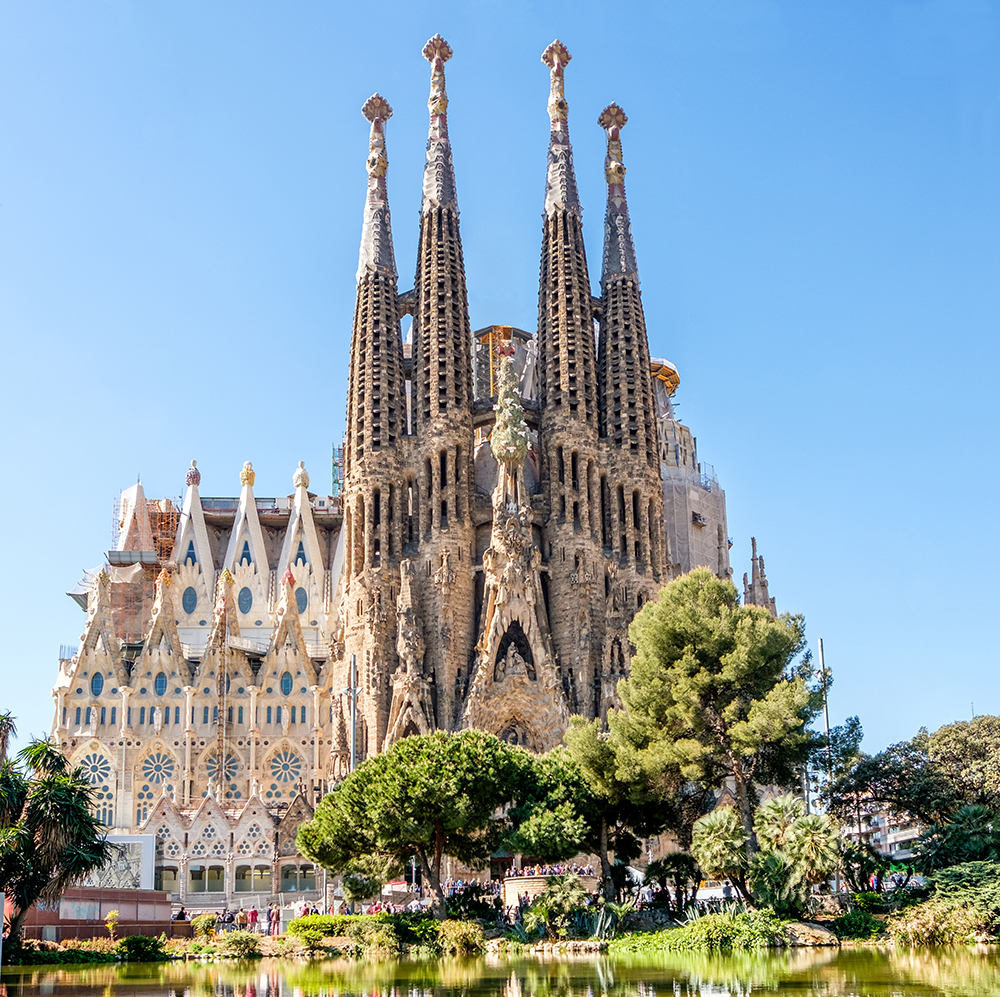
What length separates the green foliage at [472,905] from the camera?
3862cm

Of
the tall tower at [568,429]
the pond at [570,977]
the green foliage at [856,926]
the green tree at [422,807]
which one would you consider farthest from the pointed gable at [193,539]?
the green foliage at [856,926]

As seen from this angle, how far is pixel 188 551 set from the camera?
3041 inches

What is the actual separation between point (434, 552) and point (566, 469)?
7815 mm

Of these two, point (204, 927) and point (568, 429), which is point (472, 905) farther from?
point (568, 429)

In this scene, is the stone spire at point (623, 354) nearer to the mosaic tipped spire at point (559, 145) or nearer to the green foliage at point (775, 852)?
the mosaic tipped spire at point (559, 145)

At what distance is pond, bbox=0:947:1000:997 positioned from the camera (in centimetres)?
2319

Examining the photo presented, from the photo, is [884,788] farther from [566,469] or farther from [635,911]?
[566,469]

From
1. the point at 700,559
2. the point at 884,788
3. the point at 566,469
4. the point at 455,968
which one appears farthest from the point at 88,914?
the point at 700,559

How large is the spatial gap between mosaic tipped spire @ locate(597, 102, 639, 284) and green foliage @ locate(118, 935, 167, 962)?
4437 centimetres

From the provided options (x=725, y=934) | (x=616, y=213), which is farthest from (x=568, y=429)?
(x=725, y=934)

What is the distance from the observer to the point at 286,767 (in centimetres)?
6644

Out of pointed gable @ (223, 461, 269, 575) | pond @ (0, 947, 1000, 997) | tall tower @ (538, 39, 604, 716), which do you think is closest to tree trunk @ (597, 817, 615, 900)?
pond @ (0, 947, 1000, 997)

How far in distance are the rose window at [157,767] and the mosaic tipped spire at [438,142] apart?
103 ft

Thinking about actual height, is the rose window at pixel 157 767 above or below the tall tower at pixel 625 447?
below
